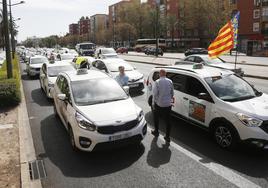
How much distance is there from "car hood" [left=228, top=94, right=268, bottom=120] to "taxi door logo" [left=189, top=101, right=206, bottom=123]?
0.84 meters

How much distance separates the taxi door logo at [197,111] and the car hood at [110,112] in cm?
161

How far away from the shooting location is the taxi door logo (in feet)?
21.9

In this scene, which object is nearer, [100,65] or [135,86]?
[135,86]

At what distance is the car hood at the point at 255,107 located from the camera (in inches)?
218

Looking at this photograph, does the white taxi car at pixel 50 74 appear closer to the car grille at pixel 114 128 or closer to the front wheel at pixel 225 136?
the car grille at pixel 114 128

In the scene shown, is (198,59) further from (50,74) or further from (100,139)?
(100,139)

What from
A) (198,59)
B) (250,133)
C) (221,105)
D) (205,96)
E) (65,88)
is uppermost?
(198,59)

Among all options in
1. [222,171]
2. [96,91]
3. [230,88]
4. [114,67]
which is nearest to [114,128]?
[96,91]

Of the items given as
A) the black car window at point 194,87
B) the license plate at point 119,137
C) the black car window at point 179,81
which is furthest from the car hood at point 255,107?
the license plate at point 119,137

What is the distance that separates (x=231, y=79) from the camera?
7129mm

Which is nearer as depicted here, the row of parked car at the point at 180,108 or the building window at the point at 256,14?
the row of parked car at the point at 180,108

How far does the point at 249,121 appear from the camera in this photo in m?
5.46

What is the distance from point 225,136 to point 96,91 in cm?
322

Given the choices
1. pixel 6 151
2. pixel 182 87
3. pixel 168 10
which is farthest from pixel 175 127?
pixel 168 10
